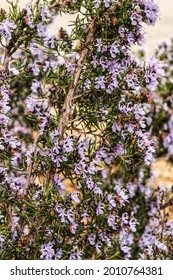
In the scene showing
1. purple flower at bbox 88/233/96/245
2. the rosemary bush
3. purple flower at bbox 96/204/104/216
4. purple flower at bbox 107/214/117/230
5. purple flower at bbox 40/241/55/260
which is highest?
the rosemary bush

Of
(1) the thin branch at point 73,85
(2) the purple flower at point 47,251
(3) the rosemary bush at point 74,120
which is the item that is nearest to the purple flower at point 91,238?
(3) the rosemary bush at point 74,120

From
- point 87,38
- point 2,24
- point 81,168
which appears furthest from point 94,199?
point 2,24

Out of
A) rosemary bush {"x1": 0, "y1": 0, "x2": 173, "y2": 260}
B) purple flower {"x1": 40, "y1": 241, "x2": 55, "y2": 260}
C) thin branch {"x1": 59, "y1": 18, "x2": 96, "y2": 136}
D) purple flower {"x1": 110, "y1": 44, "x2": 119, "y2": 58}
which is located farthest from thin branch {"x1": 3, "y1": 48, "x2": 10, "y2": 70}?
purple flower {"x1": 40, "y1": 241, "x2": 55, "y2": 260}

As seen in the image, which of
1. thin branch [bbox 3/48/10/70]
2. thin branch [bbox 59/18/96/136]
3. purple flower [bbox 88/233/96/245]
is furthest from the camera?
purple flower [bbox 88/233/96/245]

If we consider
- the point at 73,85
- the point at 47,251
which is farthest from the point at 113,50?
the point at 47,251

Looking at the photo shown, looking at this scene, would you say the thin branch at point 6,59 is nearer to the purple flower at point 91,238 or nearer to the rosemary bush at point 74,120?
the rosemary bush at point 74,120

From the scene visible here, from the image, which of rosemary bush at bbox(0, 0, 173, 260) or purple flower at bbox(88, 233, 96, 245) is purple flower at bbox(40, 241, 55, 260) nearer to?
rosemary bush at bbox(0, 0, 173, 260)

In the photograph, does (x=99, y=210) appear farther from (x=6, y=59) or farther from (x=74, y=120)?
(x=6, y=59)
